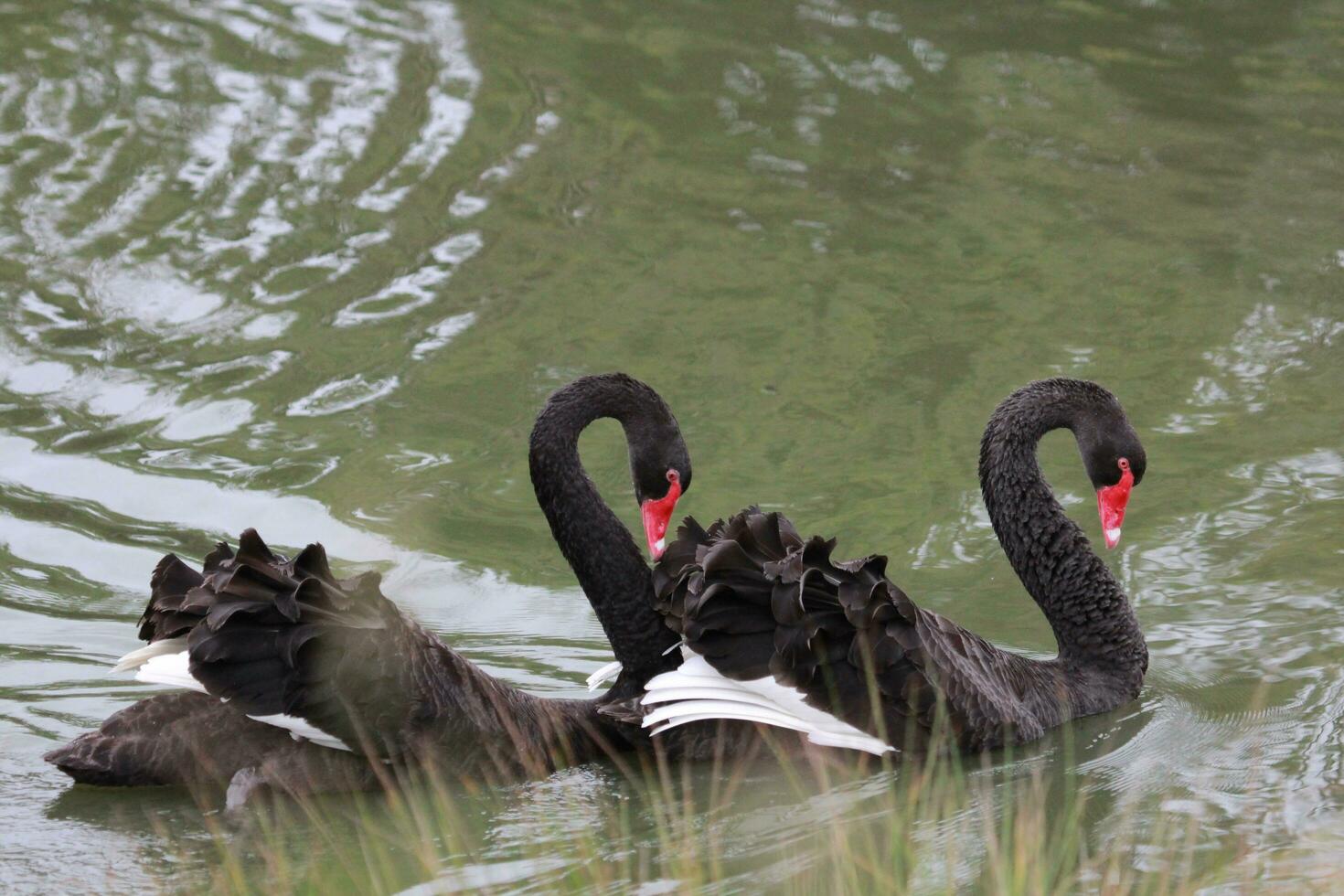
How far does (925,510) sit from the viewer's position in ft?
22.7

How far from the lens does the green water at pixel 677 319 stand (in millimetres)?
5441

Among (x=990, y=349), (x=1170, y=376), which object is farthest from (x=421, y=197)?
(x=1170, y=376)

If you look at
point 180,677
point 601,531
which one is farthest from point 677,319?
point 180,677

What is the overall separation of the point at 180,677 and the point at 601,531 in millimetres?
1281

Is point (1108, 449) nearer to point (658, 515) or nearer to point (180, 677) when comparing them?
point (658, 515)

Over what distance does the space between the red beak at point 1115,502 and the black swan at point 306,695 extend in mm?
1398

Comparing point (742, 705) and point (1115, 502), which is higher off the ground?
point (1115, 502)

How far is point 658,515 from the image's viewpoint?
5469mm

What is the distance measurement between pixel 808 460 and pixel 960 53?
5.48 meters

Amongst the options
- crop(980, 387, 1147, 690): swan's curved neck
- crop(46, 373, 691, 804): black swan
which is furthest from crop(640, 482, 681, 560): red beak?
crop(980, 387, 1147, 690): swan's curved neck

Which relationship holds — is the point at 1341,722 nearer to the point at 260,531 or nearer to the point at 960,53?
the point at 260,531

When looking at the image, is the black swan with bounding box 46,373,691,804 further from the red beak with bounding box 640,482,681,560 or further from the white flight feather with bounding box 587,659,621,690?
the white flight feather with bounding box 587,659,621,690

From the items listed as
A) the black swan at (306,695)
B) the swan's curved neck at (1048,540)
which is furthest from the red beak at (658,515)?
the swan's curved neck at (1048,540)

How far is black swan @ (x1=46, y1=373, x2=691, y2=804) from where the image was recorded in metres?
4.58
